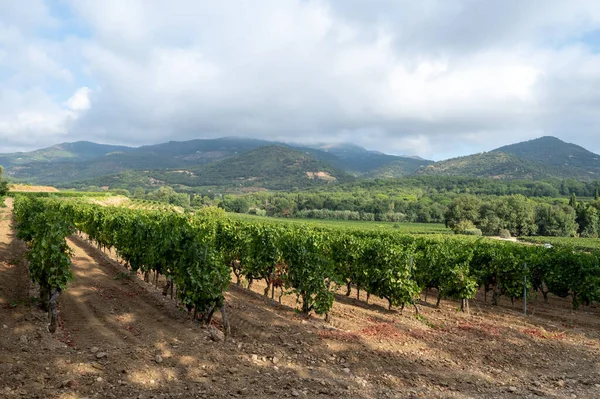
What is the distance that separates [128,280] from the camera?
1839 centimetres

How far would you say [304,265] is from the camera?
14648 millimetres

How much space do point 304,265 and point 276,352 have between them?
4.74 m

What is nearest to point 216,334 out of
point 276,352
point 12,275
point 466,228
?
point 276,352

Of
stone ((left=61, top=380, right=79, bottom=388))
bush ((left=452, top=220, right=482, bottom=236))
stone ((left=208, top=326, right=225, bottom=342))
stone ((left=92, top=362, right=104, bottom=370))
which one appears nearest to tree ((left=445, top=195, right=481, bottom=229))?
bush ((left=452, top=220, right=482, bottom=236))

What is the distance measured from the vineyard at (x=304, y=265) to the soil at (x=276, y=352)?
1.04 metres

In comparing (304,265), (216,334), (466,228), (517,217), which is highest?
(304,265)

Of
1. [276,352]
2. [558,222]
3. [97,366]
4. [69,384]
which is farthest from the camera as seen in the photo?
[558,222]

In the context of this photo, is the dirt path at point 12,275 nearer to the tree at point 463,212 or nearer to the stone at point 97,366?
the stone at point 97,366

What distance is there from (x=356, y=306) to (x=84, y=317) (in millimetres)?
10808

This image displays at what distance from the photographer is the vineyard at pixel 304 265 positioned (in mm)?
12021

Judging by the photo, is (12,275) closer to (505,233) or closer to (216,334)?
(216,334)

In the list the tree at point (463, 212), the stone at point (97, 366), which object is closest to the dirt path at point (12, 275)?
the stone at point (97, 366)

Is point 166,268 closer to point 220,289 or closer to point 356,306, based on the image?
point 220,289

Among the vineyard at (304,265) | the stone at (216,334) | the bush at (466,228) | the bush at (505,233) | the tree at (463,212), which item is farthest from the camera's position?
the tree at (463,212)
